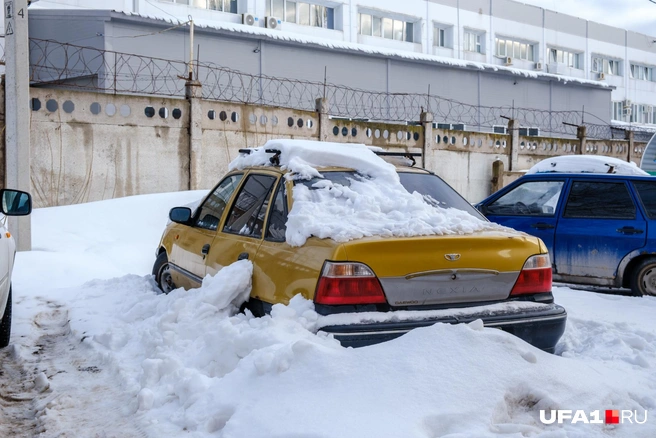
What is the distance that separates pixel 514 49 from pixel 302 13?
15.7m

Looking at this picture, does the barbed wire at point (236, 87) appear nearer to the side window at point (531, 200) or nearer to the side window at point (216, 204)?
the side window at point (531, 200)

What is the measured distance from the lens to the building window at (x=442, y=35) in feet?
117

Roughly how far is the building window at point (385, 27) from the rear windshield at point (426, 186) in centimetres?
2805

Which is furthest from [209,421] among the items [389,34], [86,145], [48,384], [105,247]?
[389,34]

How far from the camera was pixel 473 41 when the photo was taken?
37469 millimetres

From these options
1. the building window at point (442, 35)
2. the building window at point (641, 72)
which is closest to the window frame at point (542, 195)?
the building window at point (442, 35)

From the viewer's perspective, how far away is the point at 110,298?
7.24m

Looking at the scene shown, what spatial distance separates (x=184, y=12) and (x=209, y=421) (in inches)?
943

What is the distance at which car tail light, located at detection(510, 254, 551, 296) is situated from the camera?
4.57 meters

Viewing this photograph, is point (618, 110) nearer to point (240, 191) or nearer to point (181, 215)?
point (181, 215)

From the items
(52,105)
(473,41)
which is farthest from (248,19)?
(473,41)

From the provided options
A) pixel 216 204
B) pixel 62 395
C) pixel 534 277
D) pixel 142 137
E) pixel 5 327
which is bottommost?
pixel 62 395

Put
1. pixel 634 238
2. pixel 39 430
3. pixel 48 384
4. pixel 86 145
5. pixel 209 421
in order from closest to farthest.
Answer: pixel 209 421 < pixel 39 430 < pixel 48 384 < pixel 634 238 < pixel 86 145

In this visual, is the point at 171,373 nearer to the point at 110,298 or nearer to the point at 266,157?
the point at 266,157
